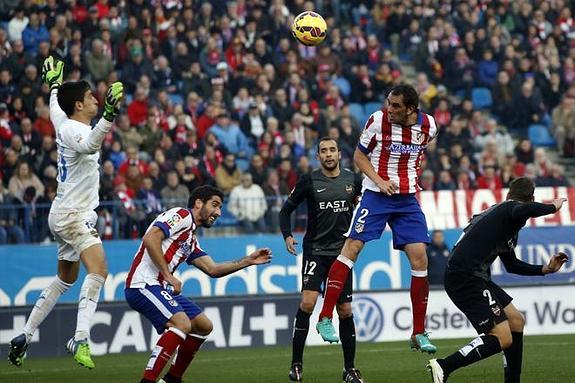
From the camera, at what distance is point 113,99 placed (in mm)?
11609

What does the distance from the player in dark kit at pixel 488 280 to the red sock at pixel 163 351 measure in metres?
2.36

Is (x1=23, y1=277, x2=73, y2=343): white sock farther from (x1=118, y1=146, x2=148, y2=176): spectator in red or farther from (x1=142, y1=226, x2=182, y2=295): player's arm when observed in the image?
(x1=118, y1=146, x2=148, y2=176): spectator in red

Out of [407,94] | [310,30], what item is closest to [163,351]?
[407,94]

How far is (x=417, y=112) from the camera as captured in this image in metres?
12.2

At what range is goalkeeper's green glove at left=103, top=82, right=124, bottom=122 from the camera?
38.0ft

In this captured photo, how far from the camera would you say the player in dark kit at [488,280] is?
11.2 m

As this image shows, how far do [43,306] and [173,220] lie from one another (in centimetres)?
209

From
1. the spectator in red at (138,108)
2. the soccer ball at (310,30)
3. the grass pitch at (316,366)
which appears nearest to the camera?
the grass pitch at (316,366)

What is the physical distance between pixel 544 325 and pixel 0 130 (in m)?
10.1

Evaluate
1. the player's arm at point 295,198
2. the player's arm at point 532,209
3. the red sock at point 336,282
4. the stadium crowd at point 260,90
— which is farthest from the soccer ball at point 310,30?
the stadium crowd at point 260,90

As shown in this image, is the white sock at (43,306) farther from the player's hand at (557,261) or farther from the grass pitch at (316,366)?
the player's hand at (557,261)

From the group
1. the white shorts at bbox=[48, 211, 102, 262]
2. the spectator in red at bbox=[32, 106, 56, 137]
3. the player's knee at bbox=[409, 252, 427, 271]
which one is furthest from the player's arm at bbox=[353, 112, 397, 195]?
the spectator in red at bbox=[32, 106, 56, 137]

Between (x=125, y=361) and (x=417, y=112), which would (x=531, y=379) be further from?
(x=125, y=361)

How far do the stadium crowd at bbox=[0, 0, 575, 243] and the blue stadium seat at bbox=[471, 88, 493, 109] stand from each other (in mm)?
48
